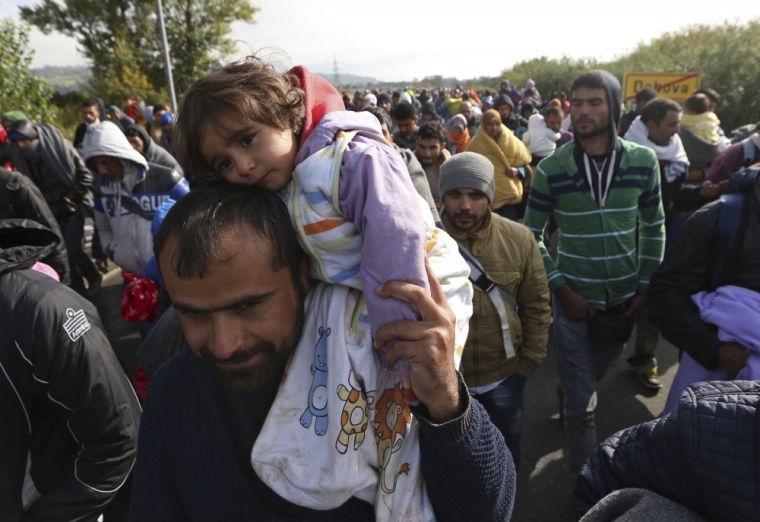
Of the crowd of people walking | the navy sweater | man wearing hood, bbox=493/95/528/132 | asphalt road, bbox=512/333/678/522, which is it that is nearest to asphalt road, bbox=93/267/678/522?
asphalt road, bbox=512/333/678/522

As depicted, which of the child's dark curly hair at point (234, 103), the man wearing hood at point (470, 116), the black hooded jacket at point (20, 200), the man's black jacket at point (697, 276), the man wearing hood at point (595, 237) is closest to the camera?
the child's dark curly hair at point (234, 103)

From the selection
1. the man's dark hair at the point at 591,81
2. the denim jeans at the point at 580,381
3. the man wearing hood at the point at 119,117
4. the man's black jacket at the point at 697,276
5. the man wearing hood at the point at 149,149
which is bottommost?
the denim jeans at the point at 580,381

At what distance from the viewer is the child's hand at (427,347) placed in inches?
38.2

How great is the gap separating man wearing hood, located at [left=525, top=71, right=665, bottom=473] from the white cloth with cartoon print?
2.05 meters

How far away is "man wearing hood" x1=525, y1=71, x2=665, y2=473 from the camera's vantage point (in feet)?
9.14

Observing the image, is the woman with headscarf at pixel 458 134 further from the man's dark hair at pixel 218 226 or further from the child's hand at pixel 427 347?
the child's hand at pixel 427 347

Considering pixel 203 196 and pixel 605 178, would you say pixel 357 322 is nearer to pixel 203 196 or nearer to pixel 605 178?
pixel 203 196

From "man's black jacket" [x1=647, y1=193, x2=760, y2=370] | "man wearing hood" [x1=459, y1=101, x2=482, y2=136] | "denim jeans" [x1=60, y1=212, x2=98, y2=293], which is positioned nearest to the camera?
"man's black jacket" [x1=647, y1=193, x2=760, y2=370]

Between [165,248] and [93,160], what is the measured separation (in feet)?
10.9

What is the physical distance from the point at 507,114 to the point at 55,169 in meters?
7.50

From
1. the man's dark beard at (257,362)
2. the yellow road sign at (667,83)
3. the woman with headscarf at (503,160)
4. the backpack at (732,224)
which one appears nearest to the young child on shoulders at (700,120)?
the woman with headscarf at (503,160)

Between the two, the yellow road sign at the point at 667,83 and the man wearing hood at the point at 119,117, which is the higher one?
the yellow road sign at the point at 667,83

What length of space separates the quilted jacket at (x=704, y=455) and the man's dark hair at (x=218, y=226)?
1.02m

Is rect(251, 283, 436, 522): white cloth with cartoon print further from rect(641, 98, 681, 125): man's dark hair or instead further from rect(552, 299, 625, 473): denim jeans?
rect(641, 98, 681, 125): man's dark hair
